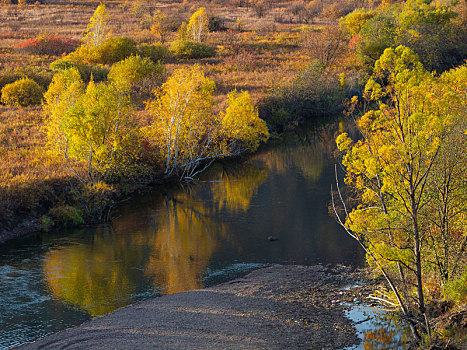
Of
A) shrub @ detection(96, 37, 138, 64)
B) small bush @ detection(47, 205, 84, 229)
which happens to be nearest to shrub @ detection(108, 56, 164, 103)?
shrub @ detection(96, 37, 138, 64)

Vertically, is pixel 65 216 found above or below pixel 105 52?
below

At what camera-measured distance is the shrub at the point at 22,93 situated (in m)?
45.9

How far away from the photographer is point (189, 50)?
242ft

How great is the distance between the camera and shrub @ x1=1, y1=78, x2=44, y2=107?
1807 inches

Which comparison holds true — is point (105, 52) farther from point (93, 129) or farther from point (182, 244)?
point (182, 244)

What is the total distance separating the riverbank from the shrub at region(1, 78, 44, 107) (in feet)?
115

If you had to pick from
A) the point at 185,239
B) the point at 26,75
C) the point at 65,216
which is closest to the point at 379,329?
the point at 185,239

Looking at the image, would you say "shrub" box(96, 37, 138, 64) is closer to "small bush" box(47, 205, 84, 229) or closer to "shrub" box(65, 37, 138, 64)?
"shrub" box(65, 37, 138, 64)

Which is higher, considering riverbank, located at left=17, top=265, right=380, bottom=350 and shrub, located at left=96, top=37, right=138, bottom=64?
shrub, located at left=96, top=37, right=138, bottom=64

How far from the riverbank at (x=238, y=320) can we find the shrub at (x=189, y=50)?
194ft

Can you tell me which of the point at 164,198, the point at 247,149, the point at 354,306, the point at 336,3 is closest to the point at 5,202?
the point at 164,198

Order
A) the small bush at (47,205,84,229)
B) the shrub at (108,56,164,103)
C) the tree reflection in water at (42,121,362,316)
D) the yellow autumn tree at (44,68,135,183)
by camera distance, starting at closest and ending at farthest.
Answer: the tree reflection in water at (42,121,362,316), the small bush at (47,205,84,229), the yellow autumn tree at (44,68,135,183), the shrub at (108,56,164,103)

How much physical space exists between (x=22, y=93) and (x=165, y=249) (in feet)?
99.6

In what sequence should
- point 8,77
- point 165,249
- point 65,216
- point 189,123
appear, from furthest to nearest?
point 8,77, point 189,123, point 65,216, point 165,249
